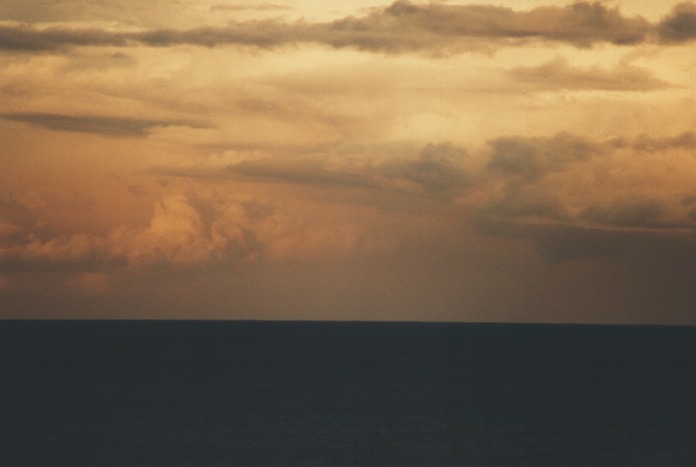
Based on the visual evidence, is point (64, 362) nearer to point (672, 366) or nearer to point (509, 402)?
point (509, 402)

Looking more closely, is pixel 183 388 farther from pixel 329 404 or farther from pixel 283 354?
pixel 283 354

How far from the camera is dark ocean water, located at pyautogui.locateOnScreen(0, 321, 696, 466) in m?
59.2

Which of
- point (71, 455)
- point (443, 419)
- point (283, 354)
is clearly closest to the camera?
point (71, 455)

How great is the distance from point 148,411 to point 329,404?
15586 mm

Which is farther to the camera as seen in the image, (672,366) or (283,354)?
(283,354)

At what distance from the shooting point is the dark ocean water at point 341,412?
194 feet

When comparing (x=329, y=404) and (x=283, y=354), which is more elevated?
(x=329, y=404)

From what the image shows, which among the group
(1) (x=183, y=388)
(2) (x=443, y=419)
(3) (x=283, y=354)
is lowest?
(3) (x=283, y=354)

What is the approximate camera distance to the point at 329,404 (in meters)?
85.6

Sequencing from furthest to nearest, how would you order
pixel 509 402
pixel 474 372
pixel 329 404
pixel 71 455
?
pixel 474 372 < pixel 509 402 < pixel 329 404 < pixel 71 455

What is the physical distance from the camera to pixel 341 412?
79062 mm

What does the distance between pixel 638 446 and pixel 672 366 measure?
88.2 m

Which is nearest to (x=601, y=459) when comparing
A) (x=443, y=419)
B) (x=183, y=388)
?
(x=443, y=419)

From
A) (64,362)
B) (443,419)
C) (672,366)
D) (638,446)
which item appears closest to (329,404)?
(443,419)
